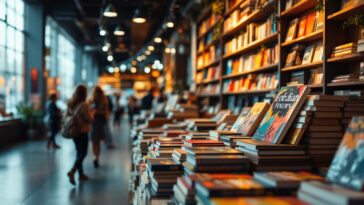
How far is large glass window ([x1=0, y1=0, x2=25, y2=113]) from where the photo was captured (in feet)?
39.5

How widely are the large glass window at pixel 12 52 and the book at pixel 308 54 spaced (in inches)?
390

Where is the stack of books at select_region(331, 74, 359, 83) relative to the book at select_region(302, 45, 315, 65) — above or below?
below

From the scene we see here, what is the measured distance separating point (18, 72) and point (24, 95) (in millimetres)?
1024

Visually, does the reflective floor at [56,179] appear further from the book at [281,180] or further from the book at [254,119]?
the book at [281,180]

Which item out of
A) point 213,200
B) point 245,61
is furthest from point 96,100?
point 213,200

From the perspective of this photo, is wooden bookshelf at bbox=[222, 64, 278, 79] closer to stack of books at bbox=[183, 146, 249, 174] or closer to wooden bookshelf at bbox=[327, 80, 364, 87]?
wooden bookshelf at bbox=[327, 80, 364, 87]

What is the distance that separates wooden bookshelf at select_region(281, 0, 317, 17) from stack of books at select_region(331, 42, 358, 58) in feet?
2.05

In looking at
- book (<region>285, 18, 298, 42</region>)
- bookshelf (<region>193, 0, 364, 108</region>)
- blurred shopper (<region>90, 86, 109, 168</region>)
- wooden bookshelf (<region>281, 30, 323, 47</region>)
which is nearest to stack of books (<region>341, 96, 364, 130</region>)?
bookshelf (<region>193, 0, 364, 108</region>)

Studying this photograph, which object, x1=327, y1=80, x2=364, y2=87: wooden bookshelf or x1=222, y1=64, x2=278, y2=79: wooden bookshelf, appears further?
x1=222, y1=64, x2=278, y2=79: wooden bookshelf

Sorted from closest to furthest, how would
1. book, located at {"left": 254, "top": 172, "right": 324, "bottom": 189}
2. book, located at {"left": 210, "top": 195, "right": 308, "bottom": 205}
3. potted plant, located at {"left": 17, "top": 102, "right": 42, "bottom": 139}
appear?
book, located at {"left": 210, "top": 195, "right": 308, "bottom": 205}
book, located at {"left": 254, "top": 172, "right": 324, "bottom": 189}
potted plant, located at {"left": 17, "top": 102, "right": 42, "bottom": 139}

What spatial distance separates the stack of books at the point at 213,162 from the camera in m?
2.14

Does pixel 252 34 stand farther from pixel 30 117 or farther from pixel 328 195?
pixel 30 117

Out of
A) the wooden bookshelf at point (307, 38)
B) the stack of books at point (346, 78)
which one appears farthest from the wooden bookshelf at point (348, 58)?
the wooden bookshelf at point (307, 38)

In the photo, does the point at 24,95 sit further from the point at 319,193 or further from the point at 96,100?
the point at 319,193
